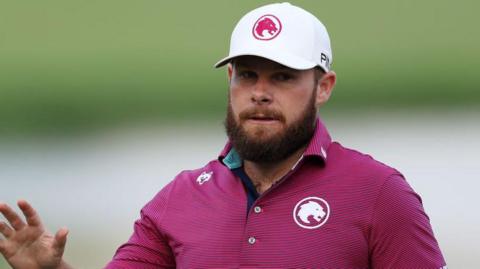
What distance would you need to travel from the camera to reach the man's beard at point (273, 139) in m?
2.13

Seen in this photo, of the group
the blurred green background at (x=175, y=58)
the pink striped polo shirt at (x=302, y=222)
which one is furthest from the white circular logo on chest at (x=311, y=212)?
the blurred green background at (x=175, y=58)

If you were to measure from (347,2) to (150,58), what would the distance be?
0.98 metres

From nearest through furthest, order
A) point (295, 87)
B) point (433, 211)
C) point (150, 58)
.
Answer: point (295, 87)
point (433, 211)
point (150, 58)

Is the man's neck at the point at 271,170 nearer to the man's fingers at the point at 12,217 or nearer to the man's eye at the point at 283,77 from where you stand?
the man's eye at the point at 283,77

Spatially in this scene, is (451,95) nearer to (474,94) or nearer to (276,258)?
(474,94)

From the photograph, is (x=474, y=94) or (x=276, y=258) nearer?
(x=276, y=258)

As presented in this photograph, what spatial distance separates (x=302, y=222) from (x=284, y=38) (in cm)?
39

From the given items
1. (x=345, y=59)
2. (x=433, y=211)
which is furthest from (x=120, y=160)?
(x=433, y=211)

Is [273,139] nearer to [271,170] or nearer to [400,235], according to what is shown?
[271,170]

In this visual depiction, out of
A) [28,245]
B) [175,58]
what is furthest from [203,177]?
[175,58]

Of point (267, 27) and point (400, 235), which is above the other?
point (267, 27)

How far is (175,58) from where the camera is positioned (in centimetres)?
491

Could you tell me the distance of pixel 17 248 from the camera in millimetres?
2156

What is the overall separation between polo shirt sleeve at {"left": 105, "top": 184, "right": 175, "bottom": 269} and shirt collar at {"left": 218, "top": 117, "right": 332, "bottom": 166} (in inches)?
→ 5.8
